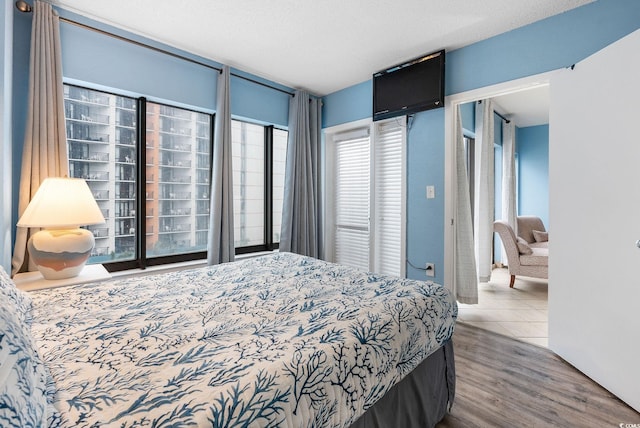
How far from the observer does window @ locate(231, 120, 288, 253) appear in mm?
3492

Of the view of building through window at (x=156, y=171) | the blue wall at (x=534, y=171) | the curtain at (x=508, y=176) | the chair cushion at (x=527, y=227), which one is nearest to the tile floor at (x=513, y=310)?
the chair cushion at (x=527, y=227)

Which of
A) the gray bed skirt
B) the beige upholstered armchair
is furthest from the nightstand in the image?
the beige upholstered armchair

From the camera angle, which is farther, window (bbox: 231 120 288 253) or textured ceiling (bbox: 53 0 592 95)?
window (bbox: 231 120 288 253)

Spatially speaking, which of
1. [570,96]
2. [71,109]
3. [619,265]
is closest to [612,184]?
[619,265]

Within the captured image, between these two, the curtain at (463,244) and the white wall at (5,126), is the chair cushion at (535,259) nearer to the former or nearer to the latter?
the curtain at (463,244)

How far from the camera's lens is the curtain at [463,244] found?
2904 millimetres

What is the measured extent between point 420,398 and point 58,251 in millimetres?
2237

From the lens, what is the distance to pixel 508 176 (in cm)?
497

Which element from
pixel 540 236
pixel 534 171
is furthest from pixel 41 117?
pixel 534 171

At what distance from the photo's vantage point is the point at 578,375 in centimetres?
195

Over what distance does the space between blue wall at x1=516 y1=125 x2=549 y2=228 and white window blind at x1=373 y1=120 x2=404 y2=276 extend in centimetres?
370

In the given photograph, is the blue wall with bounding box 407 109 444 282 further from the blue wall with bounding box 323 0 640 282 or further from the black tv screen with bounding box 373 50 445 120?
the black tv screen with bounding box 373 50 445 120

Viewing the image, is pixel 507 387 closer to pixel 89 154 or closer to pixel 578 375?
pixel 578 375

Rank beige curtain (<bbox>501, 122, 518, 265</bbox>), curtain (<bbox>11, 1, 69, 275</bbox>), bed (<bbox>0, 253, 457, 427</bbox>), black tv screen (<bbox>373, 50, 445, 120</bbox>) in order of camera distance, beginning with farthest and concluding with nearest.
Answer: beige curtain (<bbox>501, 122, 518, 265</bbox>), black tv screen (<bbox>373, 50, 445, 120</bbox>), curtain (<bbox>11, 1, 69, 275</bbox>), bed (<bbox>0, 253, 457, 427</bbox>)
